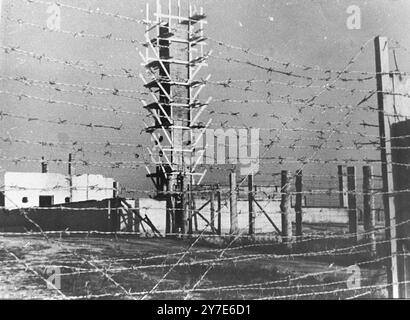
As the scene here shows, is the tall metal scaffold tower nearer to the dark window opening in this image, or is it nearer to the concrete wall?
the concrete wall

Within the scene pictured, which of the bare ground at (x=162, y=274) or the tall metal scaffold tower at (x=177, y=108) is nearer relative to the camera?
the bare ground at (x=162, y=274)

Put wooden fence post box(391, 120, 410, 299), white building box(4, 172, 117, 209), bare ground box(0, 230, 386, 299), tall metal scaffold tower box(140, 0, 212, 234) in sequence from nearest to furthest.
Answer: bare ground box(0, 230, 386, 299)
wooden fence post box(391, 120, 410, 299)
tall metal scaffold tower box(140, 0, 212, 234)
white building box(4, 172, 117, 209)

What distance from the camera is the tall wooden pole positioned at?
6.77 m

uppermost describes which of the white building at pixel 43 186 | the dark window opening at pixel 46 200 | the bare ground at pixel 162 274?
the white building at pixel 43 186

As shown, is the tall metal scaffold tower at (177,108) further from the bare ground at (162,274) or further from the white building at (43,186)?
the white building at (43,186)

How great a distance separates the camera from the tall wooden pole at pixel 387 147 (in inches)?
266

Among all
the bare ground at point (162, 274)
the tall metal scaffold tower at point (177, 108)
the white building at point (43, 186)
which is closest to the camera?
the bare ground at point (162, 274)

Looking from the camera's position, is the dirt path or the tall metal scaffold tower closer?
the dirt path

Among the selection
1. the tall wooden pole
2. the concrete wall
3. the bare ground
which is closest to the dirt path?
the bare ground

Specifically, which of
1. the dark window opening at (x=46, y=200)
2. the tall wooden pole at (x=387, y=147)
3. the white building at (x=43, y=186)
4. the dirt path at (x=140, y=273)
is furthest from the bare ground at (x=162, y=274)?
the white building at (x=43, y=186)

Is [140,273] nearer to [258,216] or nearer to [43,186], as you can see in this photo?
[258,216]

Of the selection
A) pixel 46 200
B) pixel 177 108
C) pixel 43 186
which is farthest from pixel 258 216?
pixel 43 186

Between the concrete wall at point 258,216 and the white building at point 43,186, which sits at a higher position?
the white building at point 43,186
